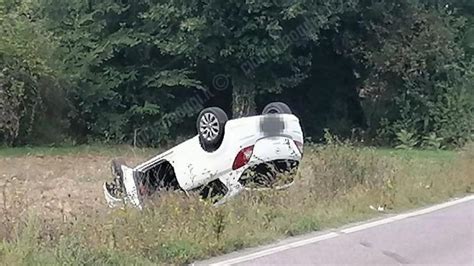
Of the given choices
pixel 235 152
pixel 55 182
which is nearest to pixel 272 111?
pixel 235 152

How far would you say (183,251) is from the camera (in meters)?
7.99

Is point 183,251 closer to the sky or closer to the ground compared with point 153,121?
closer to the ground

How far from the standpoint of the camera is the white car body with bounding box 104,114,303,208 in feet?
37.3

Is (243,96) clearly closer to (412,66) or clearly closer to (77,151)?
(412,66)

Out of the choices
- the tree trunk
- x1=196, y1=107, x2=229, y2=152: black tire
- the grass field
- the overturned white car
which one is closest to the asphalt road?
the grass field

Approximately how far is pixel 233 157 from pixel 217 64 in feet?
50.2

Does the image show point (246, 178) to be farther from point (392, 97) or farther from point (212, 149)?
point (392, 97)

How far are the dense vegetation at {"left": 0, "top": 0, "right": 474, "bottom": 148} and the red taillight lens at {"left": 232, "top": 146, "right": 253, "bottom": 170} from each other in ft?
42.9

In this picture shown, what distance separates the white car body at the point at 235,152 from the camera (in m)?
11.4

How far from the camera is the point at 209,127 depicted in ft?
38.4

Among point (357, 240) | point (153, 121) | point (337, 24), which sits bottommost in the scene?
point (357, 240)

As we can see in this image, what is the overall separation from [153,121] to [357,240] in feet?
61.4

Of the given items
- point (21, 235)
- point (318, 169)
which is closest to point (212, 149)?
point (318, 169)

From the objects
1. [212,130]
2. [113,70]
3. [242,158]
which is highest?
[113,70]
